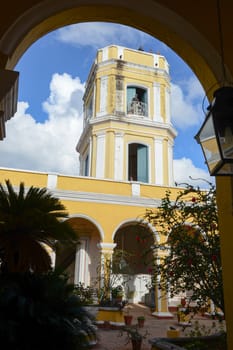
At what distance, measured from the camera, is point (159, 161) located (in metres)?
18.0

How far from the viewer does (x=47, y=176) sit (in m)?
14.0

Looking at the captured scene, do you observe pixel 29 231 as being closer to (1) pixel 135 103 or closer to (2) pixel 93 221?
(2) pixel 93 221

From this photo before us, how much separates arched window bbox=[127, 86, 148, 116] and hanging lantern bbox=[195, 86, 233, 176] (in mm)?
16833

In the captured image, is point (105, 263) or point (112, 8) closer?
point (112, 8)

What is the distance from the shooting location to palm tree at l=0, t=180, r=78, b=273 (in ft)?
16.5

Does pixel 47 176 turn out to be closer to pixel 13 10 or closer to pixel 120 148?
pixel 120 148

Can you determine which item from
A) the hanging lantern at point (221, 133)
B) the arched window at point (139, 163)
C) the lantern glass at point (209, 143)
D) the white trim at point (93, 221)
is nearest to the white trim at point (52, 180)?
the white trim at point (93, 221)

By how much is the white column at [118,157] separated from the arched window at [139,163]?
92cm

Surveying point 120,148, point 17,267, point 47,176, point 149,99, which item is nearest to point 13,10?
point 17,267

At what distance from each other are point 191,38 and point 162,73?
695 inches

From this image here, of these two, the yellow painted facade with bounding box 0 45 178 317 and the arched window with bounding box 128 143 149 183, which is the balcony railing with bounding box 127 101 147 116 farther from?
the arched window with bounding box 128 143 149 183

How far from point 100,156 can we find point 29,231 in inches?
487

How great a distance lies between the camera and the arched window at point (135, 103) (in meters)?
18.6

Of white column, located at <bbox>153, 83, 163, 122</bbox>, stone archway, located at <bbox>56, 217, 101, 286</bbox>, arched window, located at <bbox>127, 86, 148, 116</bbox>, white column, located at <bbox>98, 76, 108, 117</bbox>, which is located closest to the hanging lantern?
stone archway, located at <bbox>56, 217, 101, 286</bbox>
